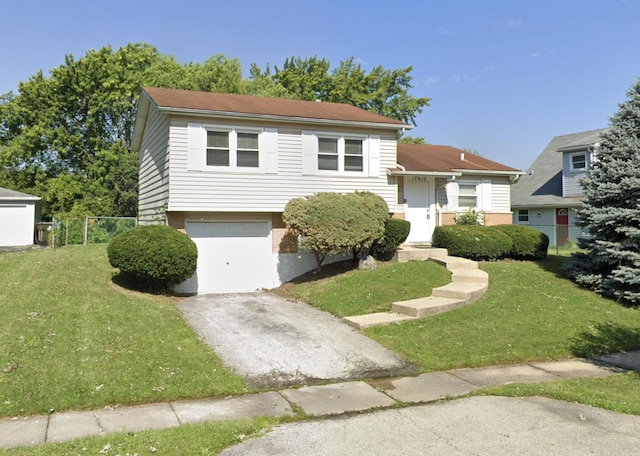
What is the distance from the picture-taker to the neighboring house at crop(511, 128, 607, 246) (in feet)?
84.1

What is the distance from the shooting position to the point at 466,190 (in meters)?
19.0

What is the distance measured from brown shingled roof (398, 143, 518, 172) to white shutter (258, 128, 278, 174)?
195 inches

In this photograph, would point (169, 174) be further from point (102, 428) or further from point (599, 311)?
point (599, 311)

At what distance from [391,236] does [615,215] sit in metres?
5.97

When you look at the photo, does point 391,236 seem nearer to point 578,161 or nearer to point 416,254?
point 416,254

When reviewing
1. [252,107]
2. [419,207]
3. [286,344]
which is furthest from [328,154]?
[286,344]

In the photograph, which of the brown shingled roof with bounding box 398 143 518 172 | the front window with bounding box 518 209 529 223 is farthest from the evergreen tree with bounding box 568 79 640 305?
the front window with bounding box 518 209 529 223

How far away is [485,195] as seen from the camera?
19234 millimetres

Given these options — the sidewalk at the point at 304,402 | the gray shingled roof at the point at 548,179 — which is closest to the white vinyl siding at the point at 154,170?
the sidewalk at the point at 304,402

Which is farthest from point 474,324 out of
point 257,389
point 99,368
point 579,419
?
point 99,368

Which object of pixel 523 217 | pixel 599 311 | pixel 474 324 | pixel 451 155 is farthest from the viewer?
pixel 523 217

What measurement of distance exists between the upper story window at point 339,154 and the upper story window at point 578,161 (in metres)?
15.9

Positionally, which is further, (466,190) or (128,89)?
(128,89)

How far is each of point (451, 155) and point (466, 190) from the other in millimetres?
3132
